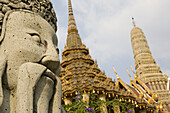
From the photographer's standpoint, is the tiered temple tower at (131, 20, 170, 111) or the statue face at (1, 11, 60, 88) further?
the tiered temple tower at (131, 20, 170, 111)

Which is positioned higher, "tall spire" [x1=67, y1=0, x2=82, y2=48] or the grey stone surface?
"tall spire" [x1=67, y1=0, x2=82, y2=48]

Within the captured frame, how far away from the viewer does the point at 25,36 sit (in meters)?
1.72

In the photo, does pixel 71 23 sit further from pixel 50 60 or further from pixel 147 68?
pixel 50 60

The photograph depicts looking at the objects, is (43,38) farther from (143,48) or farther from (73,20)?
(143,48)

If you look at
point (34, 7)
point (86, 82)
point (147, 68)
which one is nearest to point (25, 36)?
point (34, 7)

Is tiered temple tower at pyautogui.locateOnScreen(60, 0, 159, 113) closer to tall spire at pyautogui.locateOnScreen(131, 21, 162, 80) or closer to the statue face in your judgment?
tall spire at pyautogui.locateOnScreen(131, 21, 162, 80)

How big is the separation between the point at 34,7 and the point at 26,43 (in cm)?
45

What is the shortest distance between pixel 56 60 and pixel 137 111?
12.8m

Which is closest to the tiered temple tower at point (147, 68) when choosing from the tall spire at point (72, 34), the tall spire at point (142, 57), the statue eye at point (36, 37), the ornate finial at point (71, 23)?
the tall spire at point (142, 57)

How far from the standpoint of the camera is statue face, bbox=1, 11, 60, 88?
5.29 ft

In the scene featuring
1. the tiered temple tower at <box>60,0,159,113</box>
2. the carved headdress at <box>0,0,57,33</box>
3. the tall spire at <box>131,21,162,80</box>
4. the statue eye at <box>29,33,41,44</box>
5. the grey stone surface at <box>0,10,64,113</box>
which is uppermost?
the tall spire at <box>131,21,162,80</box>

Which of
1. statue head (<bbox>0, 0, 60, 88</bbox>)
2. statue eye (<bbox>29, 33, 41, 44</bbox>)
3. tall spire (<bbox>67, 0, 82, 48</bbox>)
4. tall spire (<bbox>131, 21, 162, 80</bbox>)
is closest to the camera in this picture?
statue head (<bbox>0, 0, 60, 88</bbox>)

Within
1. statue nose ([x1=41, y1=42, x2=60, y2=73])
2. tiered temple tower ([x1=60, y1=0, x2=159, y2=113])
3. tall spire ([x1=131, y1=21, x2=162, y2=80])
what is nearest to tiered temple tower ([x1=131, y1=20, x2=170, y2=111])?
tall spire ([x1=131, y1=21, x2=162, y2=80])

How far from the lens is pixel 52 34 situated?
6.47 ft
